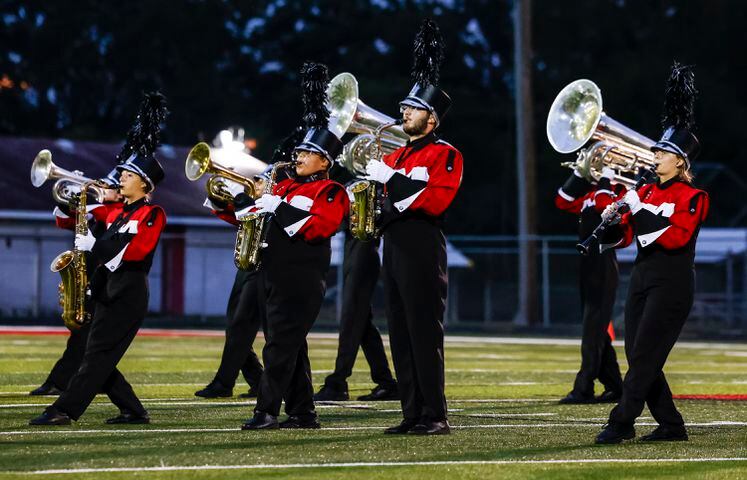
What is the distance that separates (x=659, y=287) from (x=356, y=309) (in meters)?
4.04

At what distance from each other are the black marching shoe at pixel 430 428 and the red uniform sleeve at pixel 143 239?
207cm

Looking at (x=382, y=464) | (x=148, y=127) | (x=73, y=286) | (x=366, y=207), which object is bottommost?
(x=382, y=464)

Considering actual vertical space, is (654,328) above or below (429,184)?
below

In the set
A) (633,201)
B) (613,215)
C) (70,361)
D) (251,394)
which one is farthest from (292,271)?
(70,361)

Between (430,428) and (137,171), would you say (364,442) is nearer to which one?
(430,428)

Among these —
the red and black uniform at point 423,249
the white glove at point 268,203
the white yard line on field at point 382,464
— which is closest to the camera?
the white yard line on field at point 382,464

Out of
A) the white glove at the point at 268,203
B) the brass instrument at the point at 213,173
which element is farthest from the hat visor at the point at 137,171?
the white glove at the point at 268,203

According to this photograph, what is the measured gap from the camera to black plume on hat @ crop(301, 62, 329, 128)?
1073cm

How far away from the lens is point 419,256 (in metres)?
9.80

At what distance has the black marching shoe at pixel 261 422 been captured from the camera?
9.99 m

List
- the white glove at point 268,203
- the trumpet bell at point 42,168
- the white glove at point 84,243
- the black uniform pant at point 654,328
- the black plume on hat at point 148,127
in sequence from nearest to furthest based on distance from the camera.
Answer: the black uniform pant at point 654,328
the white glove at point 268,203
the white glove at point 84,243
the black plume on hat at point 148,127
the trumpet bell at point 42,168

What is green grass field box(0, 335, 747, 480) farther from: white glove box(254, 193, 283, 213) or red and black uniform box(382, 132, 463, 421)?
white glove box(254, 193, 283, 213)

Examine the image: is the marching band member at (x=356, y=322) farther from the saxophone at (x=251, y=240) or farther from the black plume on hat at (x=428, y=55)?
the saxophone at (x=251, y=240)

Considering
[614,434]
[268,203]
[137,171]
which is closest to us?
[614,434]
